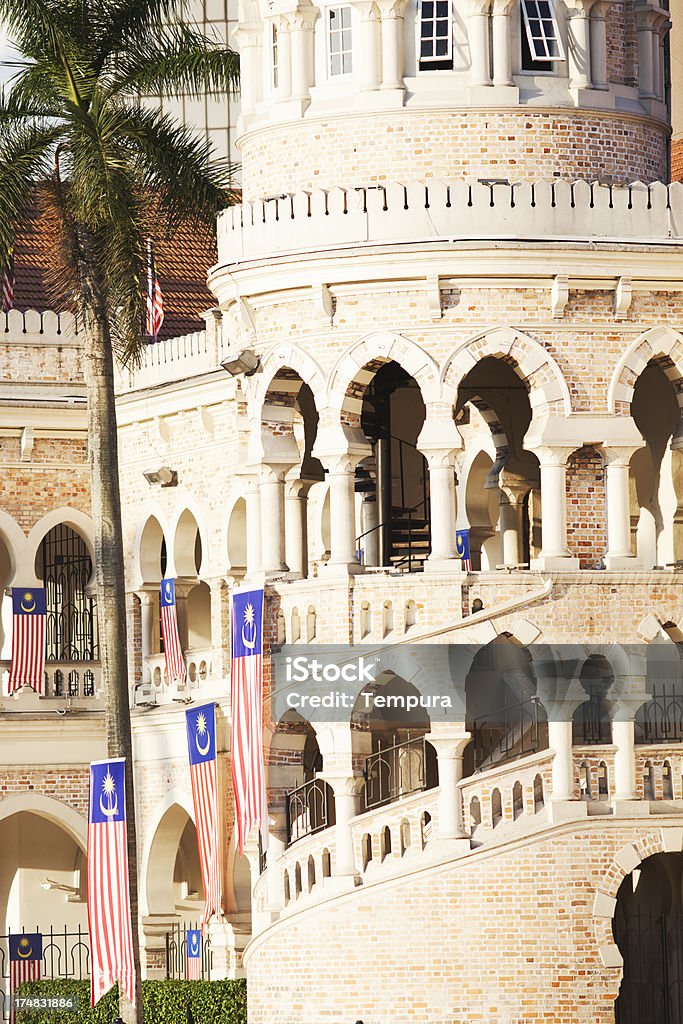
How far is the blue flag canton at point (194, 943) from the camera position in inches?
1513

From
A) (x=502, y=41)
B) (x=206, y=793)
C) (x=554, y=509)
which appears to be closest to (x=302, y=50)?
(x=502, y=41)

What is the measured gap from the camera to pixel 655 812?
1206 inches

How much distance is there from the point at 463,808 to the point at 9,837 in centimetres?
1273

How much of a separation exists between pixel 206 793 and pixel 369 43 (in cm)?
949

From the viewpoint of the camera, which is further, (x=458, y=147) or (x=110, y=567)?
(x=110, y=567)

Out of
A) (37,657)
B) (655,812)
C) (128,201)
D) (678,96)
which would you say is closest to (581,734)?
(655,812)

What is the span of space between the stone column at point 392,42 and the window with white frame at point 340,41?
20.1 inches

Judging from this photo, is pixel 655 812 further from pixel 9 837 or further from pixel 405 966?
pixel 9 837

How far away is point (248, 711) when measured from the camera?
105 feet

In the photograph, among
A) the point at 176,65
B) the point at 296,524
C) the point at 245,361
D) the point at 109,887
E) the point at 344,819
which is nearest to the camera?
the point at 344,819

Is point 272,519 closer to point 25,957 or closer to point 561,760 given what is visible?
point 561,760

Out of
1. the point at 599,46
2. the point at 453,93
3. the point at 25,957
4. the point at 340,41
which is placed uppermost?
the point at 340,41

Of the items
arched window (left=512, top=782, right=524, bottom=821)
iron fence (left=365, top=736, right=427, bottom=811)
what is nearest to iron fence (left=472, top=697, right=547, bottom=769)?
arched window (left=512, top=782, right=524, bottom=821)

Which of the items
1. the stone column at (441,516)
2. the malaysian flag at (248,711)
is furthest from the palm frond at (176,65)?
the malaysian flag at (248,711)
